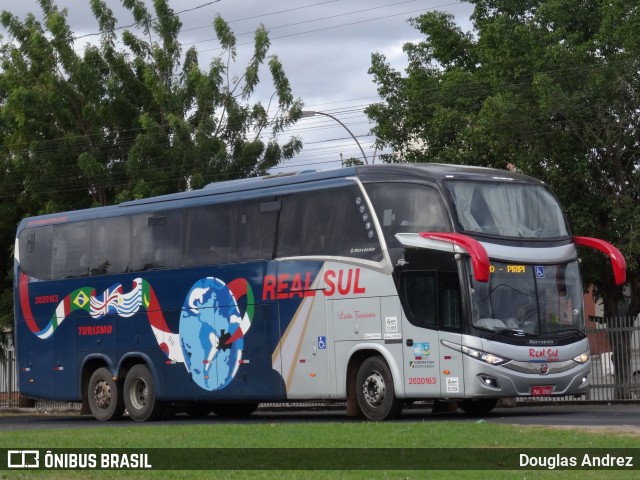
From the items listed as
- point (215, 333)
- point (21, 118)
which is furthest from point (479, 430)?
point (21, 118)

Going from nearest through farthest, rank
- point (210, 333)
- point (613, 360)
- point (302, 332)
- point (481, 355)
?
point (481, 355) → point (302, 332) → point (210, 333) → point (613, 360)

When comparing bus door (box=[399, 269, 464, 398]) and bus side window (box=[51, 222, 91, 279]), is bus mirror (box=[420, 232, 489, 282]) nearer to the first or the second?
bus door (box=[399, 269, 464, 398])

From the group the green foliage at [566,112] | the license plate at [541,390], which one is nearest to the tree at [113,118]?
the green foliage at [566,112]

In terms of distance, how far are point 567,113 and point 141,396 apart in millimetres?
11047

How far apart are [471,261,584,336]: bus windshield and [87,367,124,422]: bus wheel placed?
8.88 m

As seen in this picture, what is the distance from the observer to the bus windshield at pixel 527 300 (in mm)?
20719

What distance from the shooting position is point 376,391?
21.7m

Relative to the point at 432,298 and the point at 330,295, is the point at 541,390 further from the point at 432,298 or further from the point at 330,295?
the point at 330,295

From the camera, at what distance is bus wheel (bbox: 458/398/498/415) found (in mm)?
23016

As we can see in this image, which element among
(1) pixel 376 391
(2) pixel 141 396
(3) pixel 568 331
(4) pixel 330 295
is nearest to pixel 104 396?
(2) pixel 141 396

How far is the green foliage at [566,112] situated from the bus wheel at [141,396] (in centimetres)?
951

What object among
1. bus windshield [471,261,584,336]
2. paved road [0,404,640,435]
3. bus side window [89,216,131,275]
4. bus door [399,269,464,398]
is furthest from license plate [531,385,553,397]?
bus side window [89,216,131,275]

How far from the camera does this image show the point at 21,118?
124 ft

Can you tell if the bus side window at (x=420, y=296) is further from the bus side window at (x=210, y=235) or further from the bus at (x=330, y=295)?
the bus side window at (x=210, y=235)
